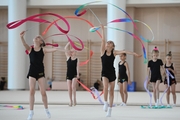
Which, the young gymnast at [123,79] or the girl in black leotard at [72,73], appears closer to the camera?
the girl in black leotard at [72,73]

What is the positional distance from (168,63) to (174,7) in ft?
34.7

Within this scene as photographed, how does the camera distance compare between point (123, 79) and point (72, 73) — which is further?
point (123, 79)

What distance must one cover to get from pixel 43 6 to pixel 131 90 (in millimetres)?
6584

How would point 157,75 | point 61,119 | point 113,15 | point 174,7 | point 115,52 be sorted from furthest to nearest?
point 174,7 < point 113,15 < point 157,75 < point 115,52 < point 61,119

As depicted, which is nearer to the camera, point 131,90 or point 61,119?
point 61,119

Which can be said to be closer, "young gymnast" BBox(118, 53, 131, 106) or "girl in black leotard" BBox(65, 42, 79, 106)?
"girl in black leotard" BBox(65, 42, 79, 106)

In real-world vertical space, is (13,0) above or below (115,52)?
above

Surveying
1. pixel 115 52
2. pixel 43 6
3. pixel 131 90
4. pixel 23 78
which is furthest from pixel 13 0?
pixel 115 52

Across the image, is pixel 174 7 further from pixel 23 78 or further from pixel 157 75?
pixel 157 75

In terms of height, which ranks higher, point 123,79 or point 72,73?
point 72,73

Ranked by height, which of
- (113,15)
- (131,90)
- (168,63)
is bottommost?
(131,90)

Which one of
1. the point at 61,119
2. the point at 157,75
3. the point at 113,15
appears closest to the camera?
the point at 61,119

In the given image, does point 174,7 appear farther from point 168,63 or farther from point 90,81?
point 168,63

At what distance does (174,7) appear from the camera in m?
21.6
